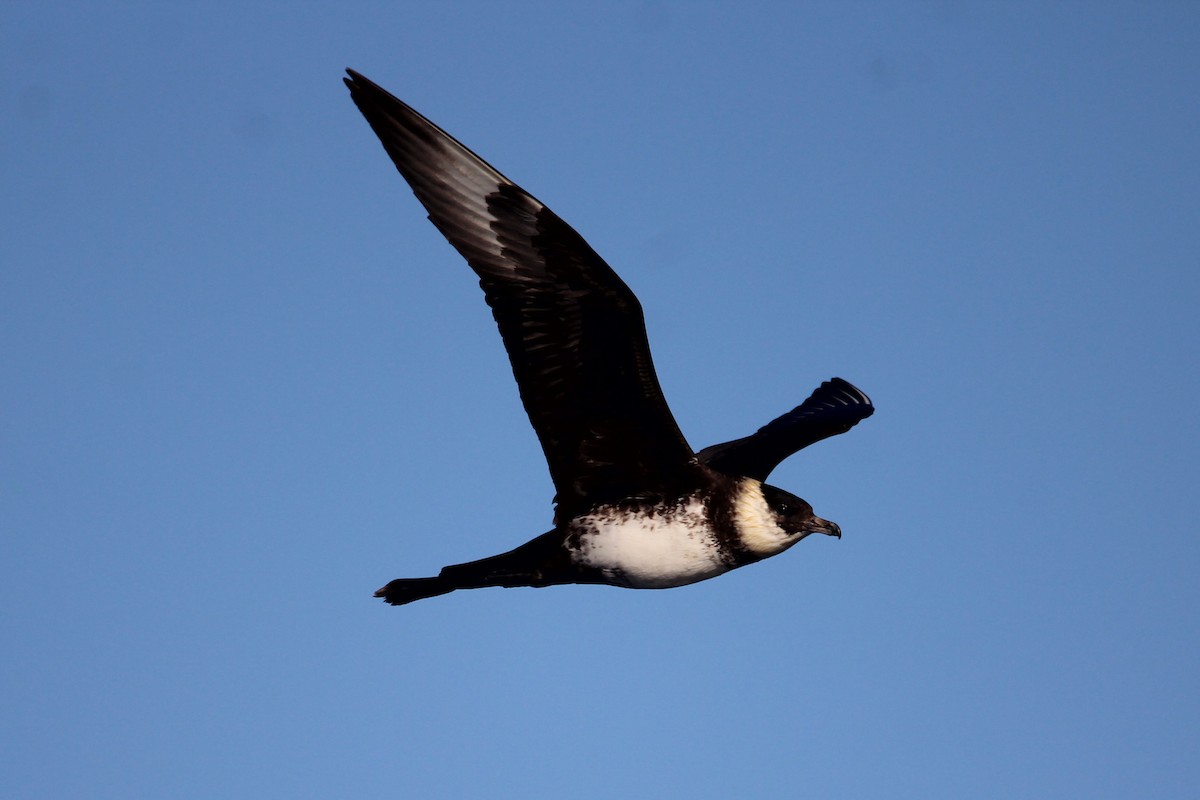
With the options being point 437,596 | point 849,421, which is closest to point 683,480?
point 437,596

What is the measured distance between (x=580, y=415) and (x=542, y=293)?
821 mm

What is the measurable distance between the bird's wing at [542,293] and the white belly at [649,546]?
444mm

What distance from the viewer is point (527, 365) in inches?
268

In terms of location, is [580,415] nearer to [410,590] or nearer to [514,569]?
[514,569]

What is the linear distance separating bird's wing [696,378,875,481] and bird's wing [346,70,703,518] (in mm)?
1377

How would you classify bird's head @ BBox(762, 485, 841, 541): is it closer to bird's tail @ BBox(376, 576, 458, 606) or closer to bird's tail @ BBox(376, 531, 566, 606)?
bird's tail @ BBox(376, 531, 566, 606)

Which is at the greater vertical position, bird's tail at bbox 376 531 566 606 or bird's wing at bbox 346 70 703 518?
bird's wing at bbox 346 70 703 518

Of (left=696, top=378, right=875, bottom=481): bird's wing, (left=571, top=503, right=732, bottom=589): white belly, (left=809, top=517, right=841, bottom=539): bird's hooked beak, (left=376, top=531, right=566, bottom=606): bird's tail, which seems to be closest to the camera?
(left=571, top=503, right=732, bottom=589): white belly

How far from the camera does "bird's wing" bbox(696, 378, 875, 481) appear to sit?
862 cm

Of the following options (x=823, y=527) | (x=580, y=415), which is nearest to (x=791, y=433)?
(x=823, y=527)

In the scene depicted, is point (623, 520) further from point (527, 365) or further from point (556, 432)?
point (527, 365)

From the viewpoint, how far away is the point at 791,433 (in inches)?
364

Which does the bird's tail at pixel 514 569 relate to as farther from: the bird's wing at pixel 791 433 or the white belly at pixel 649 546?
the bird's wing at pixel 791 433

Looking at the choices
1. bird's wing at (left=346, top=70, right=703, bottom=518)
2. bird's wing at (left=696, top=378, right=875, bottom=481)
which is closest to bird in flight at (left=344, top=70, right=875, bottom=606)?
bird's wing at (left=346, top=70, right=703, bottom=518)
